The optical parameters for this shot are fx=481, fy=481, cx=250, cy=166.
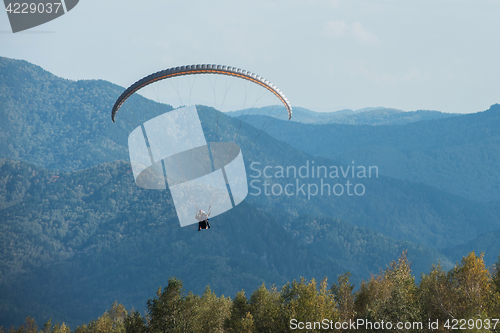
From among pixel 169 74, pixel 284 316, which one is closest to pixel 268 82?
pixel 169 74

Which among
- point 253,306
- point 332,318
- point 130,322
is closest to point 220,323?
point 253,306

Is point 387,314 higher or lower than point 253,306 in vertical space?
higher

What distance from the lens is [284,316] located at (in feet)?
146

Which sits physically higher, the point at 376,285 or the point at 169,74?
the point at 169,74

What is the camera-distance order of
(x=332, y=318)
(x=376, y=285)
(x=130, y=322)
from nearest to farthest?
(x=332, y=318) → (x=130, y=322) → (x=376, y=285)

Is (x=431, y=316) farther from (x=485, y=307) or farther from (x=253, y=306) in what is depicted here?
(x=253, y=306)

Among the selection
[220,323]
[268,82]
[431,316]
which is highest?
[268,82]

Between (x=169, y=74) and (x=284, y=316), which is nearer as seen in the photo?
(x=284, y=316)

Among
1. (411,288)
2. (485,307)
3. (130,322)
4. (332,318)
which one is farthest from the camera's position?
(130,322)

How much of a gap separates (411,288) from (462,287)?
8747 mm

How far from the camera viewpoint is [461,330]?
3228 cm

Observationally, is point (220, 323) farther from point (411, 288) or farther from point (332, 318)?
point (411, 288)

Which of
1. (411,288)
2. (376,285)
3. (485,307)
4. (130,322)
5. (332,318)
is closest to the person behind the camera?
(485,307)

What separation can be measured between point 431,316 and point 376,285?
17027 mm
